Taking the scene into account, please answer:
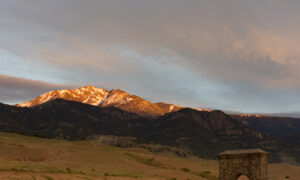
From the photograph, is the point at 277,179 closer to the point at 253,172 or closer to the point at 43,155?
the point at 253,172

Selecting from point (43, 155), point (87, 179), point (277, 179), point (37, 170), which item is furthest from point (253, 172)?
point (43, 155)

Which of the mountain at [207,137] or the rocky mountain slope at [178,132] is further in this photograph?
the rocky mountain slope at [178,132]

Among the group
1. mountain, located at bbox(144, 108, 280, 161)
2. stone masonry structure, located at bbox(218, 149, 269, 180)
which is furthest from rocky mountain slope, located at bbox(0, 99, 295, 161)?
stone masonry structure, located at bbox(218, 149, 269, 180)

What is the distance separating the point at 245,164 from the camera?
28.4 metres

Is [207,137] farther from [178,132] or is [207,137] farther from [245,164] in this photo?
[245,164]

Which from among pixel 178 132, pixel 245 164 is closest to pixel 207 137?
pixel 178 132

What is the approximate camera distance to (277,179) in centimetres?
4678

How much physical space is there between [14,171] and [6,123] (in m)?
136

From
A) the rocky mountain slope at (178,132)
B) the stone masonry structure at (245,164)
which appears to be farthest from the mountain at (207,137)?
the stone masonry structure at (245,164)

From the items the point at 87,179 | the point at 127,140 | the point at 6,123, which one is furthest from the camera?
the point at 6,123

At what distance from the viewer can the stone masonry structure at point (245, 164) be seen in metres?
27.6

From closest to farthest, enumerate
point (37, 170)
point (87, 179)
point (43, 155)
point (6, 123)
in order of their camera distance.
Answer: point (87, 179) < point (37, 170) < point (43, 155) < point (6, 123)

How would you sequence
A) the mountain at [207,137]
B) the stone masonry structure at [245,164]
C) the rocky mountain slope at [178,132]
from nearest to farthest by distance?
the stone masonry structure at [245,164], the mountain at [207,137], the rocky mountain slope at [178,132]

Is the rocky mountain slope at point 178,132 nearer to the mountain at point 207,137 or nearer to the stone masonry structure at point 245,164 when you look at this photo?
the mountain at point 207,137
